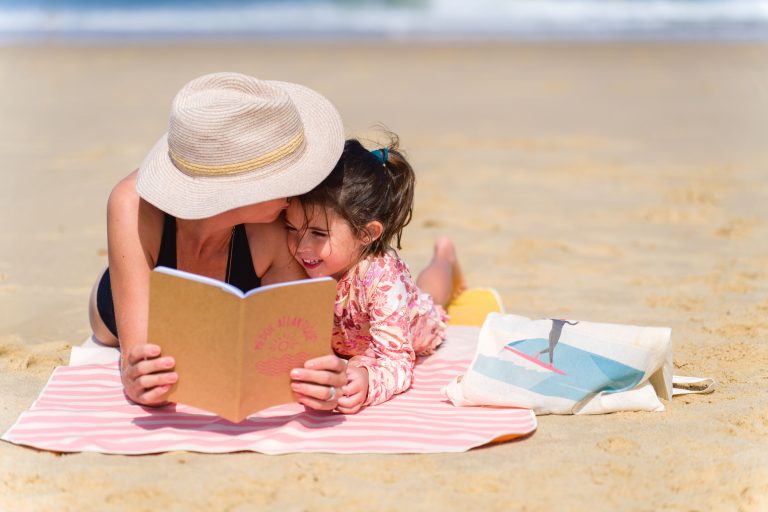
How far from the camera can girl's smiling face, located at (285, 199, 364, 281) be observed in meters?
3.12

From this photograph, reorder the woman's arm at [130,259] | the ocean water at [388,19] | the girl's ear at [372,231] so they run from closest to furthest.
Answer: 1. the woman's arm at [130,259]
2. the girl's ear at [372,231]
3. the ocean water at [388,19]

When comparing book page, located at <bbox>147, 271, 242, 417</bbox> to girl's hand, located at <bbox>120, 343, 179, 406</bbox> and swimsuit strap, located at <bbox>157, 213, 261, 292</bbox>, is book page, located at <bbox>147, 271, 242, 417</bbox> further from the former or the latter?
swimsuit strap, located at <bbox>157, 213, 261, 292</bbox>

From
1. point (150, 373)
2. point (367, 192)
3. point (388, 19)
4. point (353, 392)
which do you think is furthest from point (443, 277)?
point (388, 19)

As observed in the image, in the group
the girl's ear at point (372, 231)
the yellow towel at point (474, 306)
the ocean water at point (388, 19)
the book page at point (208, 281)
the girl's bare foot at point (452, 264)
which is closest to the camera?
the book page at point (208, 281)

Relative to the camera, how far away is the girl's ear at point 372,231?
317 cm

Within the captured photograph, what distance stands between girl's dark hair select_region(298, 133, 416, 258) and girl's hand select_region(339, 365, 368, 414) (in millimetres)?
447

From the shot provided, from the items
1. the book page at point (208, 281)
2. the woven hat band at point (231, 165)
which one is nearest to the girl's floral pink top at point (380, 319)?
the woven hat band at point (231, 165)

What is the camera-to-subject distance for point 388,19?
20.6 metres

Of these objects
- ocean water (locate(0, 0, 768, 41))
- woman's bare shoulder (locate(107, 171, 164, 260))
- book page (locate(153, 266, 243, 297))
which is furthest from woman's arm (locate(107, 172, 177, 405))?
ocean water (locate(0, 0, 768, 41))

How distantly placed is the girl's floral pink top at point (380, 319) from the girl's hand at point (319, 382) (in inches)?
11.5

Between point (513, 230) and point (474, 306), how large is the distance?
1602mm

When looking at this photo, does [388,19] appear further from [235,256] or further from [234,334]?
[234,334]

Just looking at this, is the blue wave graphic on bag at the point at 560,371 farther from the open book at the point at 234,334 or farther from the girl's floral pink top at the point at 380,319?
the open book at the point at 234,334

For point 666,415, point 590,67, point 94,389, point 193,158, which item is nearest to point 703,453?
point 666,415
